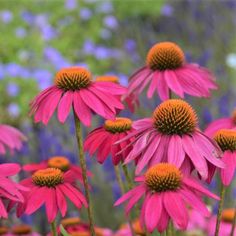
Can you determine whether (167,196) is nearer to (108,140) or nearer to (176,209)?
(176,209)

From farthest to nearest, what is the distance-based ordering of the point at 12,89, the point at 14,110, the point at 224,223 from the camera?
the point at 12,89
the point at 14,110
the point at 224,223

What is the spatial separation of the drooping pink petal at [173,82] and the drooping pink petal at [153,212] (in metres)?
0.44

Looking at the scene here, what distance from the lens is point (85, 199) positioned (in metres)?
1.54

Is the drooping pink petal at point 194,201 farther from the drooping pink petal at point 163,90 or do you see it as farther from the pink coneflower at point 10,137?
the pink coneflower at point 10,137

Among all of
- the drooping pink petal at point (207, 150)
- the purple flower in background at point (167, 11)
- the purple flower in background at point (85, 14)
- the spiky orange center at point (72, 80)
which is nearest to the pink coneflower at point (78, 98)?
the spiky orange center at point (72, 80)

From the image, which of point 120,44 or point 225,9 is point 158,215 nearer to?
point 120,44

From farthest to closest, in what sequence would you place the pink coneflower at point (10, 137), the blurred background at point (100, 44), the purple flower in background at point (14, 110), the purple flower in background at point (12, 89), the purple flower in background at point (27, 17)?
the purple flower in background at point (27, 17) < the purple flower in background at point (12, 89) < the purple flower in background at point (14, 110) < the blurred background at point (100, 44) < the pink coneflower at point (10, 137)

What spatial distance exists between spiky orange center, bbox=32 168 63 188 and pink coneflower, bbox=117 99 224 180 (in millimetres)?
214

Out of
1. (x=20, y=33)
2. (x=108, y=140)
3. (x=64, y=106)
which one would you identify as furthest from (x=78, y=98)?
(x=20, y=33)

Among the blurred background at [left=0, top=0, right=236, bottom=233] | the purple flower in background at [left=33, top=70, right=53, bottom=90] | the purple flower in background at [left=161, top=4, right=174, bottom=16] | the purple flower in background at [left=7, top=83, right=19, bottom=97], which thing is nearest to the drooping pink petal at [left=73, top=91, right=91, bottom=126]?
the blurred background at [left=0, top=0, right=236, bottom=233]

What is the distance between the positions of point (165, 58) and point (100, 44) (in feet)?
17.6

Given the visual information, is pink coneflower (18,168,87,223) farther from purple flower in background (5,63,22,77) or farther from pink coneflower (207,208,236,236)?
purple flower in background (5,63,22,77)

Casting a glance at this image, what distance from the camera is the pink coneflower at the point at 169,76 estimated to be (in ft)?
5.73

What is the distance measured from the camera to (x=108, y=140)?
5.40 ft
